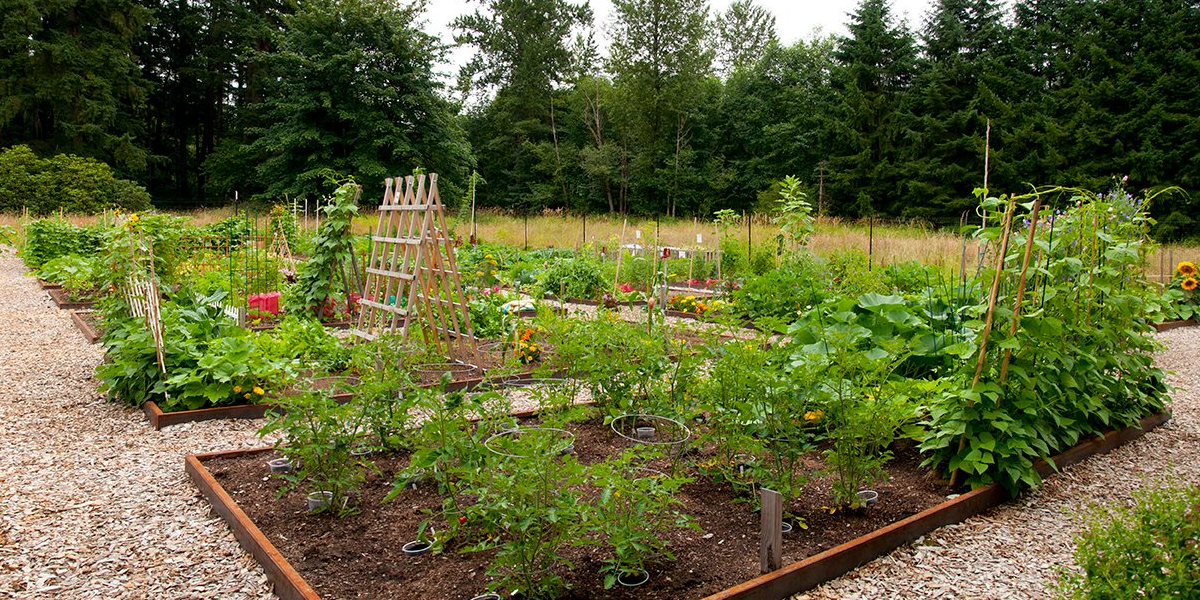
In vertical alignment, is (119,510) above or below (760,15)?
below

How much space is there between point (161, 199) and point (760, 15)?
28.2 metres

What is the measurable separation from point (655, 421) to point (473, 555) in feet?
4.72

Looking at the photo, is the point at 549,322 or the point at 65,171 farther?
the point at 65,171

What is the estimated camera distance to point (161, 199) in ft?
101

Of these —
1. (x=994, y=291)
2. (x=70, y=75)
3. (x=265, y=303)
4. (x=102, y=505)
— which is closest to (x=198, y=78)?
(x=70, y=75)

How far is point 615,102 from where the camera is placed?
30469 mm

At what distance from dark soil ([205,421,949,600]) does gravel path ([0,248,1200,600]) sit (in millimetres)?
166

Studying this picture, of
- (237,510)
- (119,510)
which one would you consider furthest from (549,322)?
(119,510)

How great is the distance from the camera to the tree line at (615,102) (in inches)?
900

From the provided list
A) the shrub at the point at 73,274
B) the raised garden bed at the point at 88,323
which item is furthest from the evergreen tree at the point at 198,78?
the raised garden bed at the point at 88,323

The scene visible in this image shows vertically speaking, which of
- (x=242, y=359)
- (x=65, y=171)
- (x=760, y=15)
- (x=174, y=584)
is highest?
(x=760, y=15)

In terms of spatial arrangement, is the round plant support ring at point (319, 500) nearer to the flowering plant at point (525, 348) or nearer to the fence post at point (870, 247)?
the flowering plant at point (525, 348)

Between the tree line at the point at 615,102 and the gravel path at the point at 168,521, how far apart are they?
21431 millimetres

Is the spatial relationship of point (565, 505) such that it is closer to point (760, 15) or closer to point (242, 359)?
point (242, 359)
